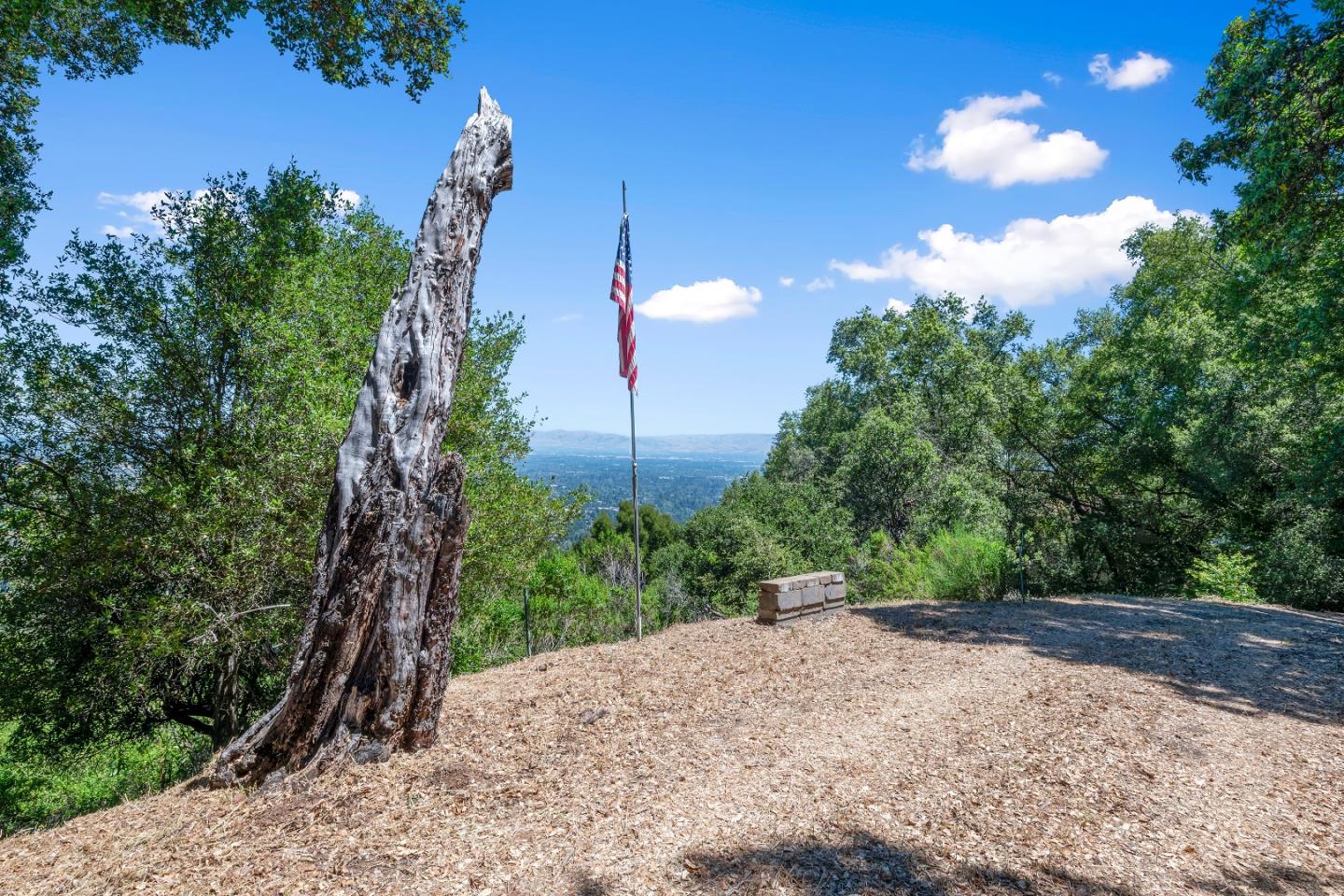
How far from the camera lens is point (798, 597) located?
29.1 ft

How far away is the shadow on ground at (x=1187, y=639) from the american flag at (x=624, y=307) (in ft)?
16.6

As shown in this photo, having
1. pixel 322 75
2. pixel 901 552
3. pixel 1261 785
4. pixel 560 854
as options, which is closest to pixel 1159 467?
pixel 901 552

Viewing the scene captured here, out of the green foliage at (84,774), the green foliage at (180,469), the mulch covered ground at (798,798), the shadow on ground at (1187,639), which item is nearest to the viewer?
the mulch covered ground at (798,798)

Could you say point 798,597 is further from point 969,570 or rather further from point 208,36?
point 208,36

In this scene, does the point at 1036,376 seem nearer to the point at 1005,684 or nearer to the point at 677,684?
the point at 1005,684

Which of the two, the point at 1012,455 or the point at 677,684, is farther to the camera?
the point at 1012,455

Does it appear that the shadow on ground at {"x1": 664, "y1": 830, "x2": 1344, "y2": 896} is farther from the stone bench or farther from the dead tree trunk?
the stone bench

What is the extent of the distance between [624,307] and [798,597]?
15.4 ft

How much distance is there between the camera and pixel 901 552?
14578 millimetres

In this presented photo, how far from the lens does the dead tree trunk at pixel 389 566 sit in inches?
170

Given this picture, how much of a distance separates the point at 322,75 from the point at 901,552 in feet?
45.1

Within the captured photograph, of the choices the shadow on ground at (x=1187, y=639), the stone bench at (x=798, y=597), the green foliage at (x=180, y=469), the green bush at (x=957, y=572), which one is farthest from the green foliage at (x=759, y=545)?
the green foliage at (x=180, y=469)

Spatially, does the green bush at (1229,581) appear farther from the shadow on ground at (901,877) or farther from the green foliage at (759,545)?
the shadow on ground at (901,877)

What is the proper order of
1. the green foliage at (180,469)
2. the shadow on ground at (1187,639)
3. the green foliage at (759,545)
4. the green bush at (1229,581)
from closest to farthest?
the shadow on ground at (1187,639)
the green foliage at (180,469)
the green bush at (1229,581)
the green foliage at (759,545)
